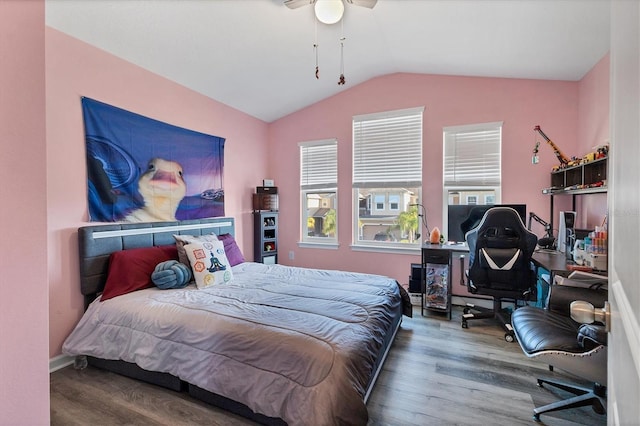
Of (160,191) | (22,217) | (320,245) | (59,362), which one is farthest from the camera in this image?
(320,245)

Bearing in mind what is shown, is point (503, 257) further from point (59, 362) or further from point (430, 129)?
point (59, 362)

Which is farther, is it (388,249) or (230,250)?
(388,249)

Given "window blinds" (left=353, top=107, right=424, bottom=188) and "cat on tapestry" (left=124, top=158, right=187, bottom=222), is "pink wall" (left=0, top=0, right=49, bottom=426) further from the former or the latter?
"window blinds" (left=353, top=107, right=424, bottom=188)

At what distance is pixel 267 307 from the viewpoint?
6.86ft

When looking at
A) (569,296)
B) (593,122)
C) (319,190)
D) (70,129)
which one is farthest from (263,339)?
(593,122)

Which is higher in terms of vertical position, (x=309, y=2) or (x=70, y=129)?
(x=309, y=2)

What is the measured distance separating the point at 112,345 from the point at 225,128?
2763 mm

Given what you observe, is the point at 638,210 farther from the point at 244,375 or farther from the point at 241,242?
the point at 241,242

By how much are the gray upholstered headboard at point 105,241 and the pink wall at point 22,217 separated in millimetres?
1937

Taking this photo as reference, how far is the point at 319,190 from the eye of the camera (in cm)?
441

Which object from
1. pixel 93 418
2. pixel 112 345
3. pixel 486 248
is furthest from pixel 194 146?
pixel 486 248

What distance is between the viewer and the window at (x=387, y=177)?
3.82m

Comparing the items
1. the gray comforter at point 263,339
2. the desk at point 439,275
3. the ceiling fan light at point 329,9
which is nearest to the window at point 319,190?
the desk at point 439,275

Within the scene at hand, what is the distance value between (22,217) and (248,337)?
1.26m
